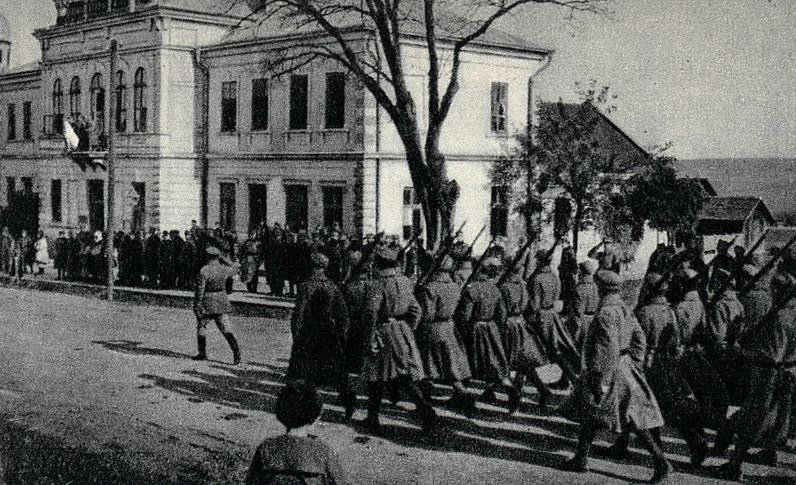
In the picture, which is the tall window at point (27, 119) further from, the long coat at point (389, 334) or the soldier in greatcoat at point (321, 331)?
the long coat at point (389, 334)

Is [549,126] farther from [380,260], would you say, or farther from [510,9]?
[380,260]

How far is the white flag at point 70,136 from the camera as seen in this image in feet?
101

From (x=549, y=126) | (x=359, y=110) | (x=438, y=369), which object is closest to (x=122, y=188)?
(x=359, y=110)

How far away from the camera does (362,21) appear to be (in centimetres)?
2688

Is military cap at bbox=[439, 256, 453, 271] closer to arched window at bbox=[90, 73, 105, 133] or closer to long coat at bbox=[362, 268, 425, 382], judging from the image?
long coat at bbox=[362, 268, 425, 382]

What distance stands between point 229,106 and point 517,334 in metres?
23.8

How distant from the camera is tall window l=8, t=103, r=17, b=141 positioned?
4094cm

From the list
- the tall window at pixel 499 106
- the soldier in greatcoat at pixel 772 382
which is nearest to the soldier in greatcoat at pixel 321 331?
the soldier in greatcoat at pixel 772 382

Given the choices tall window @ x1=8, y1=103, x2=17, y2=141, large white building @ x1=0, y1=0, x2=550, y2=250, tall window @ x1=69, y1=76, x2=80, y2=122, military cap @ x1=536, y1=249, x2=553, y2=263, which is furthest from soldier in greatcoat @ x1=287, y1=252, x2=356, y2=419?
tall window @ x1=8, y1=103, x2=17, y2=141

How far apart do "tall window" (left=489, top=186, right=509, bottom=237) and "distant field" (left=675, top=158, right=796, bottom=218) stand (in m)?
5.80

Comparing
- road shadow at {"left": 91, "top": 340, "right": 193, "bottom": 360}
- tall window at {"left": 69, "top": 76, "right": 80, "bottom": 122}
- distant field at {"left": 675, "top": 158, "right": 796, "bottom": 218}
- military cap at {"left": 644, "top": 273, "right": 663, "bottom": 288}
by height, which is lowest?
road shadow at {"left": 91, "top": 340, "right": 193, "bottom": 360}

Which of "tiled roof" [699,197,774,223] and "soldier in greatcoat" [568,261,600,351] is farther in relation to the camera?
"tiled roof" [699,197,774,223]

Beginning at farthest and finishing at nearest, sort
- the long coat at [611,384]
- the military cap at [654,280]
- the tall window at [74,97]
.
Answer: the tall window at [74,97]
the military cap at [654,280]
the long coat at [611,384]

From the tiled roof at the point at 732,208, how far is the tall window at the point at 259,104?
53.3 ft
